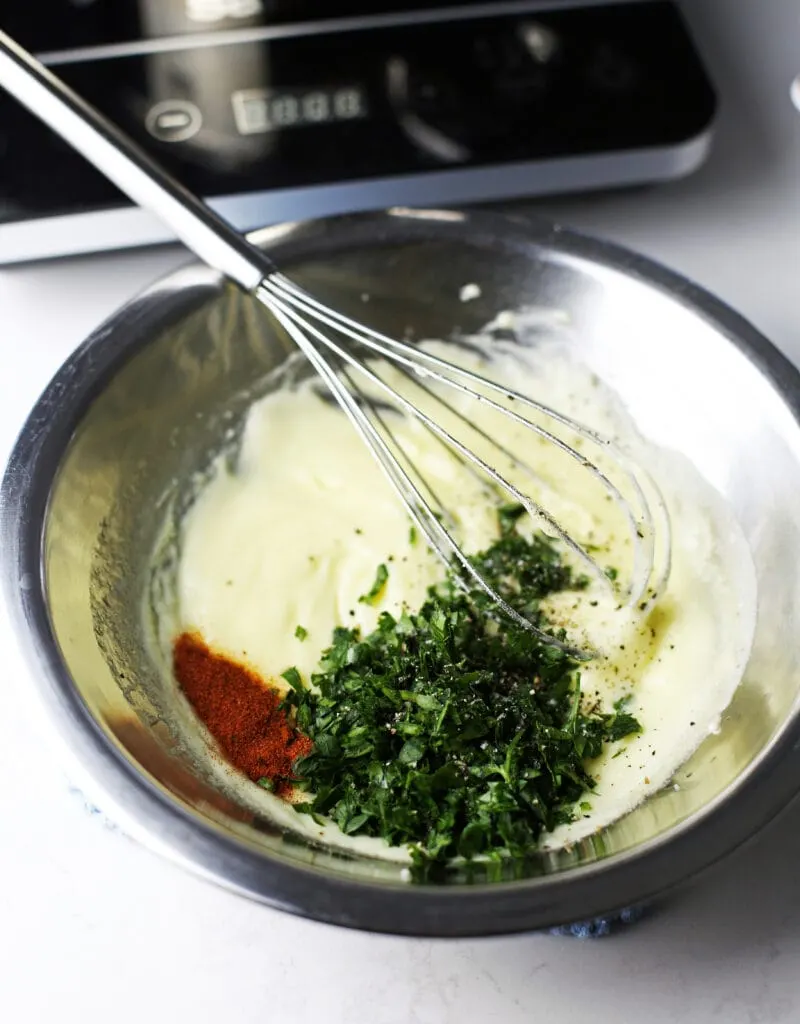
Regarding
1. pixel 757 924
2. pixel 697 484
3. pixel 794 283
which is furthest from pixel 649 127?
pixel 757 924

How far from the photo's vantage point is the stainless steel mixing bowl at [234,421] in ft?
2.62

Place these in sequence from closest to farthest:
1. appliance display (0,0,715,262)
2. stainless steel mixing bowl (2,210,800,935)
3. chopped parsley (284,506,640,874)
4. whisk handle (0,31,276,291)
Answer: stainless steel mixing bowl (2,210,800,935) → chopped parsley (284,506,640,874) → whisk handle (0,31,276,291) → appliance display (0,0,715,262)

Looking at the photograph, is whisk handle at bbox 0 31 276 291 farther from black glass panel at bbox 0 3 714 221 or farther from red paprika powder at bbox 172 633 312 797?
red paprika powder at bbox 172 633 312 797

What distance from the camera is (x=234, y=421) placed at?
1215 mm

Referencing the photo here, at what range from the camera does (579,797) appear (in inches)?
37.6

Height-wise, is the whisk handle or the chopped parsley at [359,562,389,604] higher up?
the whisk handle

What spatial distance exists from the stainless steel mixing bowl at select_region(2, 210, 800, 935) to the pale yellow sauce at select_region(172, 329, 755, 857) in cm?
3

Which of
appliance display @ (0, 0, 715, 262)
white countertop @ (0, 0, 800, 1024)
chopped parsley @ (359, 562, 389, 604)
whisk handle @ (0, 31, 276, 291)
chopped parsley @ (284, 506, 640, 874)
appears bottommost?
white countertop @ (0, 0, 800, 1024)

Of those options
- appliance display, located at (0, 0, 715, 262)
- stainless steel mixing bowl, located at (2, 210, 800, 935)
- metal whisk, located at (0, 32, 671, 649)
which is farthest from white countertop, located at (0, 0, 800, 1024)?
appliance display, located at (0, 0, 715, 262)

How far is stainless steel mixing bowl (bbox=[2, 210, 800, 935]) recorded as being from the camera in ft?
2.62

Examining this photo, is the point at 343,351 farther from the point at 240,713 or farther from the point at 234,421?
the point at 240,713

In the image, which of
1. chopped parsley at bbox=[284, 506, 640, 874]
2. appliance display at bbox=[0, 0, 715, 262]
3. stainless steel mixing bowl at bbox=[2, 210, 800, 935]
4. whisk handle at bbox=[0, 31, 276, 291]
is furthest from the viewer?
appliance display at bbox=[0, 0, 715, 262]

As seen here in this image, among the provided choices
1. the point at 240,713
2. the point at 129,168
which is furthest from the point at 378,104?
the point at 240,713

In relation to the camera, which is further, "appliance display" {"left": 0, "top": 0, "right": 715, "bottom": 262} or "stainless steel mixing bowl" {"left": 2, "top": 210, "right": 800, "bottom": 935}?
"appliance display" {"left": 0, "top": 0, "right": 715, "bottom": 262}
